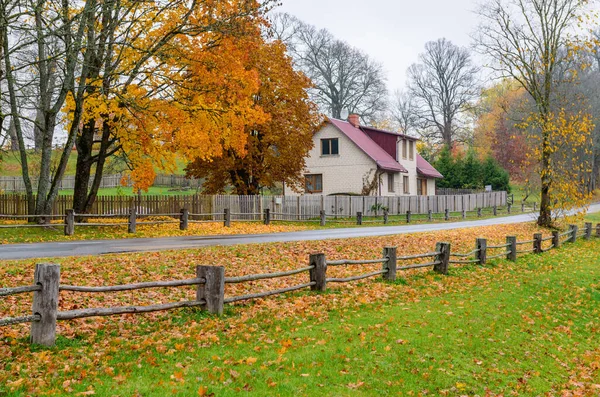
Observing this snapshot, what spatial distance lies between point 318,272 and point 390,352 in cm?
382

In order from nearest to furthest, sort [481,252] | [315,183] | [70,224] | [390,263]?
[390,263], [481,252], [70,224], [315,183]

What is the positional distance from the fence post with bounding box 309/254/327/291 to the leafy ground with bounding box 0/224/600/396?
1.03ft

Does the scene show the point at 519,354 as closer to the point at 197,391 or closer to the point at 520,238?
the point at 197,391

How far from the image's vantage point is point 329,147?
48.2m

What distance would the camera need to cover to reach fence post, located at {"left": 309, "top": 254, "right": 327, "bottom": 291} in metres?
12.9

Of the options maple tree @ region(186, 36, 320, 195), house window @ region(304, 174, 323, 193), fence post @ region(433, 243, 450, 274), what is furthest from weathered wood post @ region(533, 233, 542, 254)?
house window @ region(304, 174, 323, 193)

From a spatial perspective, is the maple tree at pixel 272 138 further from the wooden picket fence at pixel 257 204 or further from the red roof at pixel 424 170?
the red roof at pixel 424 170

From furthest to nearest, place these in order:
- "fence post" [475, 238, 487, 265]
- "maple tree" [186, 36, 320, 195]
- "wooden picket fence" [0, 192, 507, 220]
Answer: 1. "maple tree" [186, 36, 320, 195]
2. "wooden picket fence" [0, 192, 507, 220]
3. "fence post" [475, 238, 487, 265]

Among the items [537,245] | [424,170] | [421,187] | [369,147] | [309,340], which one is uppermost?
[369,147]

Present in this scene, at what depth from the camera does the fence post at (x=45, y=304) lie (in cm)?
799

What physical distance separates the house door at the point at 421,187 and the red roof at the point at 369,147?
6.18m

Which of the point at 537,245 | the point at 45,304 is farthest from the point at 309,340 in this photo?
the point at 537,245

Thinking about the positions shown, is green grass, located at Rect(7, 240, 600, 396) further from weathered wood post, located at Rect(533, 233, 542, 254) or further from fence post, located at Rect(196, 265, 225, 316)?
weathered wood post, located at Rect(533, 233, 542, 254)

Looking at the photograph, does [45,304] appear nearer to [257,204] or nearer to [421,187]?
[257,204]
